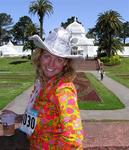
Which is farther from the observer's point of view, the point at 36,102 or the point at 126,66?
the point at 126,66

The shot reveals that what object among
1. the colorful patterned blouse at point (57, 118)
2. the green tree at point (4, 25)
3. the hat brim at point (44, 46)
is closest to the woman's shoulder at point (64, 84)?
the colorful patterned blouse at point (57, 118)

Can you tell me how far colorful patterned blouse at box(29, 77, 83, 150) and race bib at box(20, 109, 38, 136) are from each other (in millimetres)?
29

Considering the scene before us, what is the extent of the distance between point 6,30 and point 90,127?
154986 millimetres

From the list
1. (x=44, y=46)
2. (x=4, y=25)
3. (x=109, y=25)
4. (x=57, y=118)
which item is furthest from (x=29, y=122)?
(x=4, y=25)

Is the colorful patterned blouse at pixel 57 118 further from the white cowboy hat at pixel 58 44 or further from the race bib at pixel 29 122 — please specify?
the white cowboy hat at pixel 58 44

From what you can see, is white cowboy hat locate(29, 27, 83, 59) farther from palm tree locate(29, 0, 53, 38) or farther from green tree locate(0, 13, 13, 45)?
green tree locate(0, 13, 13, 45)

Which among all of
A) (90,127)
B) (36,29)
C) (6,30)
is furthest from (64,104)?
(6,30)

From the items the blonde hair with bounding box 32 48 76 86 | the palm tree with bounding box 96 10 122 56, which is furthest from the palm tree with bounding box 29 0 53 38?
the blonde hair with bounding box 32 48 76 86

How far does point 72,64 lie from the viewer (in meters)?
3.37

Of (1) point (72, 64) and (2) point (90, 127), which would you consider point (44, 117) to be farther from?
(2) point (90, 127)

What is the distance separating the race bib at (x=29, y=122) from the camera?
3258 millimetres

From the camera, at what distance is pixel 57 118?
320cm

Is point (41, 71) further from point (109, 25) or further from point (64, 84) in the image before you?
point (109, 25)

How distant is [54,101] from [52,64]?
0.29 metres
